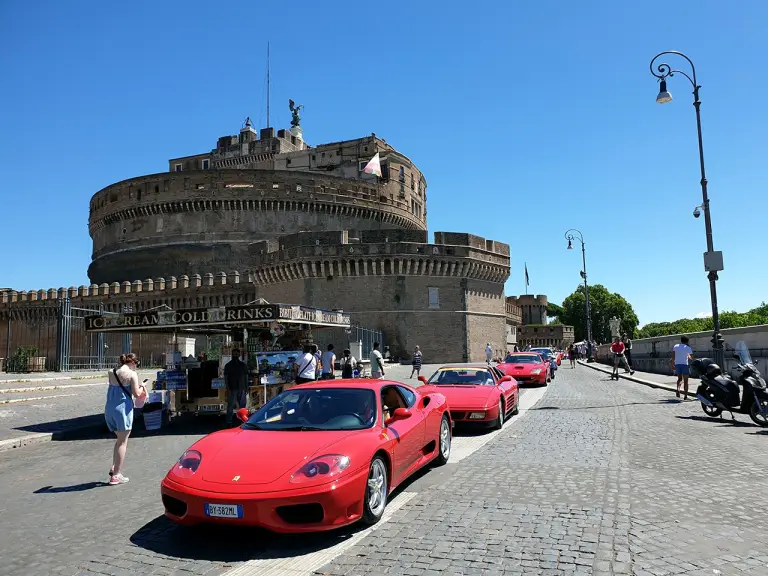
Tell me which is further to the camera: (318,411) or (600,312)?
(600,312)

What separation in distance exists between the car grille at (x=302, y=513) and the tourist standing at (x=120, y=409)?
2974 mm

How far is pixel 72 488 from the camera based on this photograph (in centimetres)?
635

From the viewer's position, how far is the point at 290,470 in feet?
14.3

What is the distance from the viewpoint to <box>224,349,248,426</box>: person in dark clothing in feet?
34.9

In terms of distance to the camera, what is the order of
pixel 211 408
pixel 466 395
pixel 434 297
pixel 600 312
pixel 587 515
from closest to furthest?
1. pixel 587 515
2. pixel 466 395
3. pixel 211 408
4. pixel 434 297
5. pixel 600 312

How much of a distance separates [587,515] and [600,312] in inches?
3823

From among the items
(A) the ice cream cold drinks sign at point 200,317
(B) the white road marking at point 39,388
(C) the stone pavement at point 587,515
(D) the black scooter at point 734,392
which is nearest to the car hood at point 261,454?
(C) the stone pavement at point 587,515

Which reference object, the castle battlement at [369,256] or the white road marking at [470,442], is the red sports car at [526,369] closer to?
the white road marking at [470,442]

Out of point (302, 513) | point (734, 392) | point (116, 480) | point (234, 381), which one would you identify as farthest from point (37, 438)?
point (734, 392)

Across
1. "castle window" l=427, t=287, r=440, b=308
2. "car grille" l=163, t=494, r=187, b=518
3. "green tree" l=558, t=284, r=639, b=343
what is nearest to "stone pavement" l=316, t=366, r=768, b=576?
"car grille" l=163, t=494, r=187, b=518

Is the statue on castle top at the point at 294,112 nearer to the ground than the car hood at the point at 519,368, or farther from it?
farther from it

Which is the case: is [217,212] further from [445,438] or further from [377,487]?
[377,487]

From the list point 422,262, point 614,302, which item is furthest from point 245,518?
point 614,302

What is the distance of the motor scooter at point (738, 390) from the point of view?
9.94 meters
